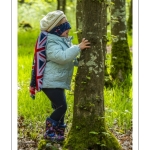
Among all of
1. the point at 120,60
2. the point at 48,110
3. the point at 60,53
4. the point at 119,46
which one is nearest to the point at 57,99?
the point at 60,53

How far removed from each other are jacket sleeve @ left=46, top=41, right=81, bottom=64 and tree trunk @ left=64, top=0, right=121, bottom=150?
0.31 ft

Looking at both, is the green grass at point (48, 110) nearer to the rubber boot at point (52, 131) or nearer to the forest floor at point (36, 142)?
the forest floor at point (36, 142)

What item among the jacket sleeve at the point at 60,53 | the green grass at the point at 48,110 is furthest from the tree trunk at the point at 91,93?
the green grass at the point at 48,110

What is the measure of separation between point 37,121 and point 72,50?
4.83 feet

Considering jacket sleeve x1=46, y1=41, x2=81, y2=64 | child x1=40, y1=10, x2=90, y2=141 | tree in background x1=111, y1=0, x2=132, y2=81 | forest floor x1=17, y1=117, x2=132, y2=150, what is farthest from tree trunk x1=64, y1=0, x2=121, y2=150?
tree in background x1=111, y1=0, x2=132, y2=81

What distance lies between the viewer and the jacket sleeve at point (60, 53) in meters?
4.34

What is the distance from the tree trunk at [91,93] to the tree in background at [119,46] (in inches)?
119

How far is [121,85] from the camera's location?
6.93 metres

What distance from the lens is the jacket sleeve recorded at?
4.34m

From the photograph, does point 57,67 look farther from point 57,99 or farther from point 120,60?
point 120,60

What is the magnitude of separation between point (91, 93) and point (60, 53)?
550 mm

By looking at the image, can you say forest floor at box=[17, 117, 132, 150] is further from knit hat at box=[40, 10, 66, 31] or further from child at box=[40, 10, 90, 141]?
knit hat at box=[40, 10, 66, 31]
